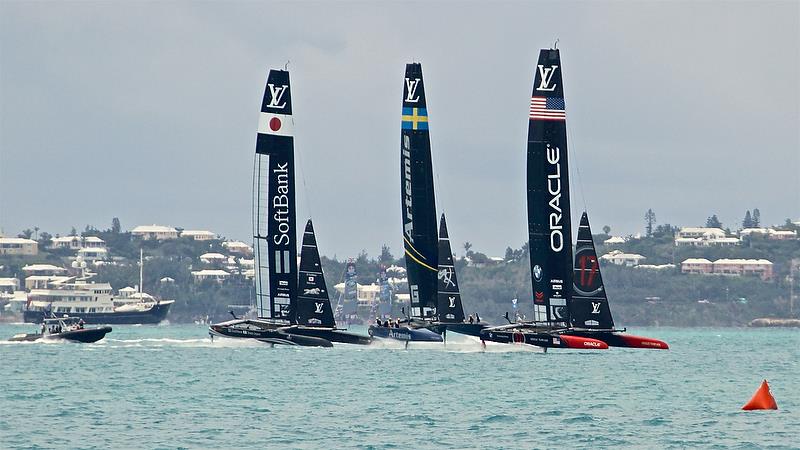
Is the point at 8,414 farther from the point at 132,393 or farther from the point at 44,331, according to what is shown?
the point at 44,331

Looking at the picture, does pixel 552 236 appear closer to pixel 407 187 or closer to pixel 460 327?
pixel 460 327

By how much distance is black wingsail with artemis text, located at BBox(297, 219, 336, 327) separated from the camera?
79.1 meters

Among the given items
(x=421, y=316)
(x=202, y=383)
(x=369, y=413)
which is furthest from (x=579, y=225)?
(x=369, y=413)

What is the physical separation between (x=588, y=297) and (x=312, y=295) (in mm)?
13371

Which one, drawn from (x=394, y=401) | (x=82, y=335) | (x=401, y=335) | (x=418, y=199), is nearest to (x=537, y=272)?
(x=401, y=335)

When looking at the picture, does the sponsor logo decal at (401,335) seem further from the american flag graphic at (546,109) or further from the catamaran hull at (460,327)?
the american flag graphic at (546,109)

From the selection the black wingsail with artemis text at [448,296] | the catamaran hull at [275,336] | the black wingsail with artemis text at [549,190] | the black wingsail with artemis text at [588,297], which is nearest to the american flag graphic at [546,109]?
the black wingsail with artemis text at [549,190]

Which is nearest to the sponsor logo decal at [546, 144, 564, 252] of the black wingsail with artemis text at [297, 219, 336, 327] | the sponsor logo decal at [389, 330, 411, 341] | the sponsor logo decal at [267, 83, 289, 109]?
the sponsor logo decal at [389, 330, 411, 341]

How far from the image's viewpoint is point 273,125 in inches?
3132

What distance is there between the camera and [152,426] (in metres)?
42.8

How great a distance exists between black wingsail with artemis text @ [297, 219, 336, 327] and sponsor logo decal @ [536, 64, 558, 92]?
13419 millimetres

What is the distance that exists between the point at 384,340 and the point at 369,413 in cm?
3991

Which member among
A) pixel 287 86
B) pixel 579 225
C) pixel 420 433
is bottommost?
pixel 420 433

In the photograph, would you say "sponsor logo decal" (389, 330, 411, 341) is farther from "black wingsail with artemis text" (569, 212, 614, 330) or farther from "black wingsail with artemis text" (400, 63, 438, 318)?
"black wingsail with artemis text" (569, 212, 614, 330)
